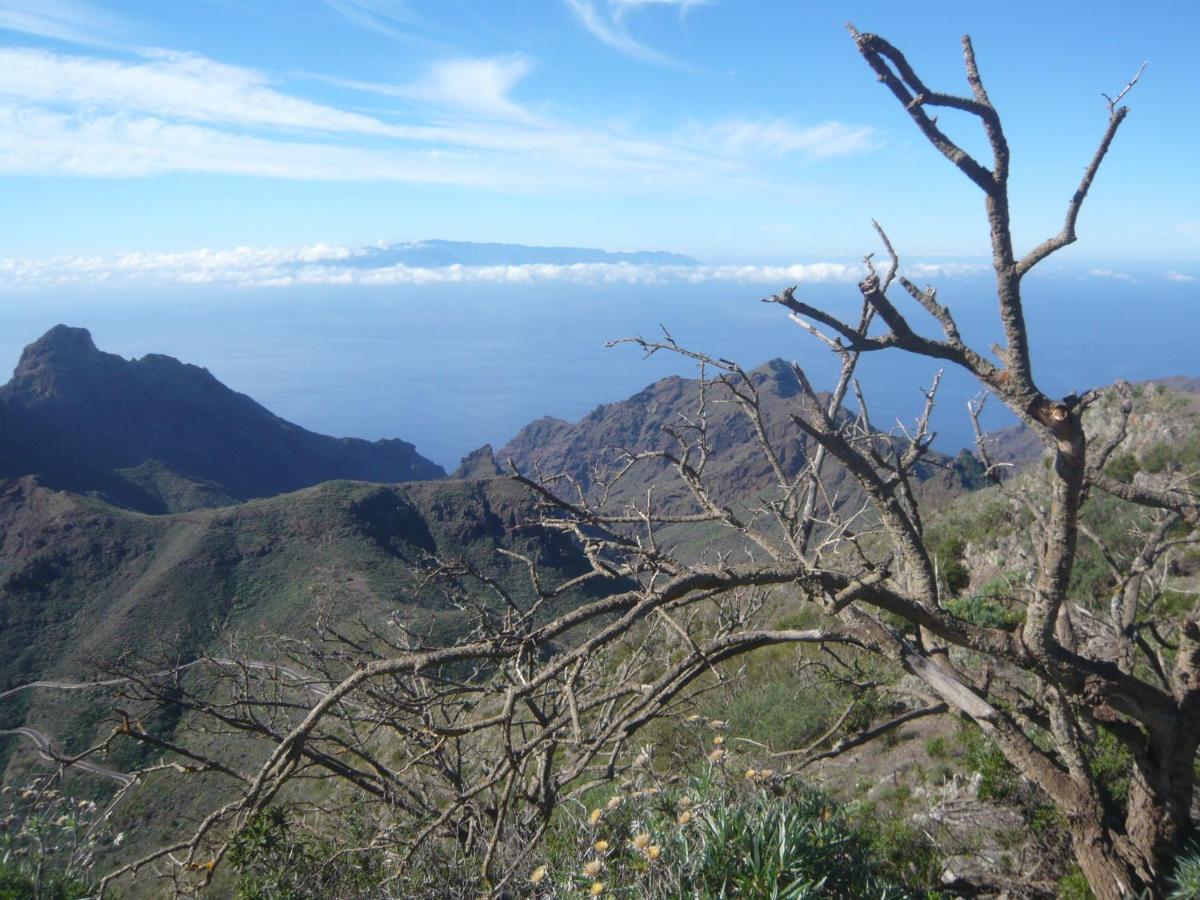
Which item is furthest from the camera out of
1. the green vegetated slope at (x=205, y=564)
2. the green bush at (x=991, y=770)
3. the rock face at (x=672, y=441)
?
the rock face at (x=672, y=441)

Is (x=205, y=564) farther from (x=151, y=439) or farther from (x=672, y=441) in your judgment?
Result: (x=151, y=439)

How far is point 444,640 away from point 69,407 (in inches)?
2721

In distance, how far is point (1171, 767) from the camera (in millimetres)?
3098

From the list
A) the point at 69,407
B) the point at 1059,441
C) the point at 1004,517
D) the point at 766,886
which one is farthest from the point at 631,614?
the point at 69,407

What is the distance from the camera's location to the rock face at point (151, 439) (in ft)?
205

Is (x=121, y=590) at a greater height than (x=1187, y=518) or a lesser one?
lesser

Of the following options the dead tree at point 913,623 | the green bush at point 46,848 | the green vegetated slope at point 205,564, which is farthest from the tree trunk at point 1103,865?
the green vegetated slope at point 205,564

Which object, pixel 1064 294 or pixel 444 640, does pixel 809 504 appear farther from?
pixel 1064 294

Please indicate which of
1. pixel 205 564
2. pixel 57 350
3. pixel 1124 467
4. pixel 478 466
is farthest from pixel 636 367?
pixel 1124 467

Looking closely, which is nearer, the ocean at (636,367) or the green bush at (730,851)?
the green bush at (730,851)

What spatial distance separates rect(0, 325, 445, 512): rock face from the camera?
62.5 meters

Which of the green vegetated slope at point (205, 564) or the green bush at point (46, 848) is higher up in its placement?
the green bush at point (46, 848)

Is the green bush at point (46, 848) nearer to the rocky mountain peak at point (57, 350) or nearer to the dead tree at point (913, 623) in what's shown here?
the dead tree at point (913, 623)

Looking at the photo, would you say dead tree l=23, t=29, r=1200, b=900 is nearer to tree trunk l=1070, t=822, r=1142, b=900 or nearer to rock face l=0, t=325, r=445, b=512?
tree trunk l=1070, t=822, r=1142, b=900
